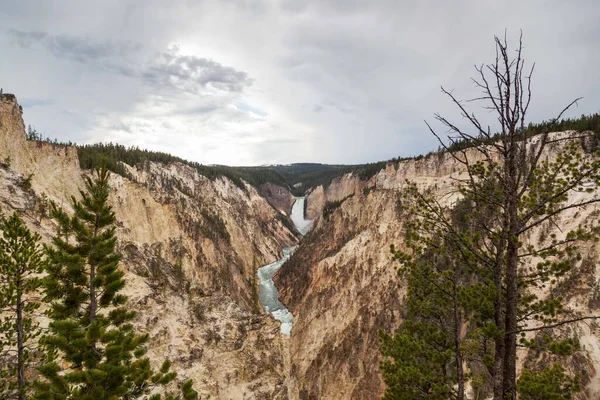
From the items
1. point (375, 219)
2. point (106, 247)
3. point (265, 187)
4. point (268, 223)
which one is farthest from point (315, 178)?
point (106, 247)

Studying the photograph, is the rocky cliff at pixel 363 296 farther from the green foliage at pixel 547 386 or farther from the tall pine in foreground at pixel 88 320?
the tall pine in foreground at pixel 88 320

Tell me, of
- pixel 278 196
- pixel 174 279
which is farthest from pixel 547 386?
pixel 278 196

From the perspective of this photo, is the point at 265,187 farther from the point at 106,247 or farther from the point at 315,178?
the point at 106,247

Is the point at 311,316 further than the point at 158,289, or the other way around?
the point at 311,316

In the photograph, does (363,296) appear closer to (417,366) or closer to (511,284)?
(417,366)

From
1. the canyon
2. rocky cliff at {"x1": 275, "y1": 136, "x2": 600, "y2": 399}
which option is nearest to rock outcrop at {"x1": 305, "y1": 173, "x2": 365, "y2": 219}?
the canyon
